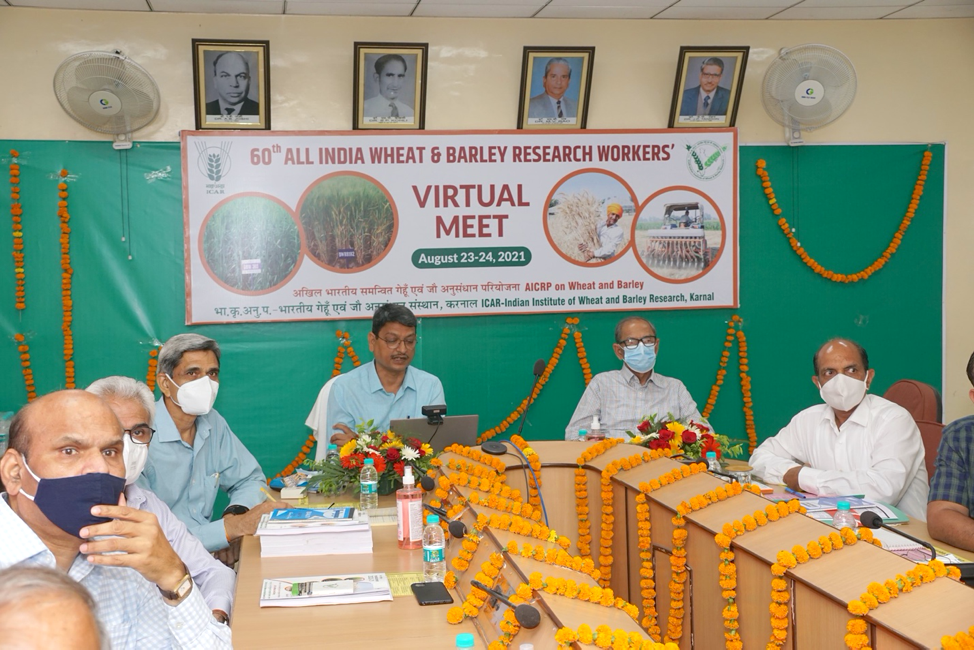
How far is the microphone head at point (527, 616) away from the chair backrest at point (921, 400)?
313cm

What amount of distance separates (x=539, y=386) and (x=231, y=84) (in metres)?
2.65

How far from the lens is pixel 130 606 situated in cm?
194

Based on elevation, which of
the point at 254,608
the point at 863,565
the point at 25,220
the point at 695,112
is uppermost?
the point at 695,112

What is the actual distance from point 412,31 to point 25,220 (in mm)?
2555

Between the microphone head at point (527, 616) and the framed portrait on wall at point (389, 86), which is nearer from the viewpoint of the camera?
the microphone head at point (527, 616)

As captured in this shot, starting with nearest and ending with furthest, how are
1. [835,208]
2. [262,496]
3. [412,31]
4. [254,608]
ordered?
[254,608]
[262,496]
[412,31]
[835,208]

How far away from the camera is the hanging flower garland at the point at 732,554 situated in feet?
8.18

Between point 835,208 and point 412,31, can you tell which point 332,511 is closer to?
point 412,31

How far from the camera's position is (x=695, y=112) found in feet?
19.1

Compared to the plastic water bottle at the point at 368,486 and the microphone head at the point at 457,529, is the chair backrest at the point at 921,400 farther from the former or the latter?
the microphone head at the point at 457,529

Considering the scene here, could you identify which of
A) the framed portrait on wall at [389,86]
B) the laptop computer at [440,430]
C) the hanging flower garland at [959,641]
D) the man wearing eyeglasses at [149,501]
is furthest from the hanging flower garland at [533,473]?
the framed portrait on wall at [389,86]

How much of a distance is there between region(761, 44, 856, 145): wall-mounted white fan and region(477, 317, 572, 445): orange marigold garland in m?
1.96

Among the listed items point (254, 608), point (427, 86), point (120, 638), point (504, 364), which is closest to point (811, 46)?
point (427, 86)

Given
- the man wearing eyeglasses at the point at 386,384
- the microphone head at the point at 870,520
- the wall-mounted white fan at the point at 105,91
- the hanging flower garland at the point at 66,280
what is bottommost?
the microphone head at the point at 870,520
